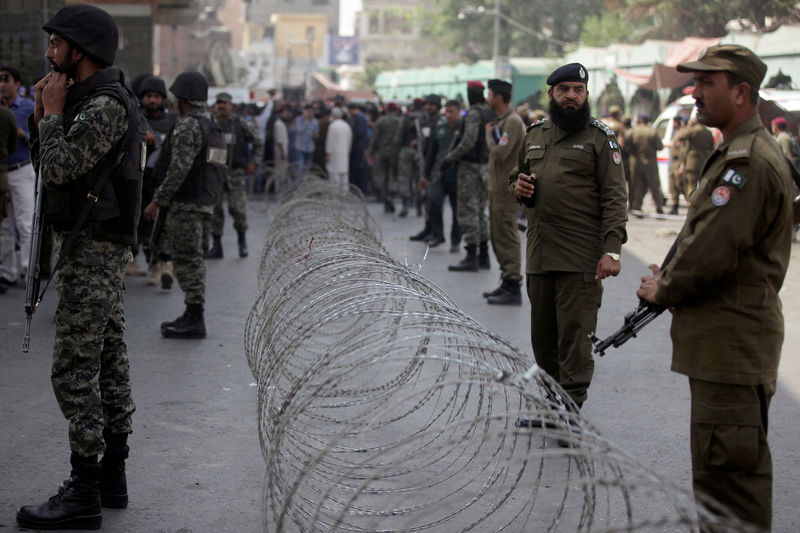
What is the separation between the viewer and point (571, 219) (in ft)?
18.2

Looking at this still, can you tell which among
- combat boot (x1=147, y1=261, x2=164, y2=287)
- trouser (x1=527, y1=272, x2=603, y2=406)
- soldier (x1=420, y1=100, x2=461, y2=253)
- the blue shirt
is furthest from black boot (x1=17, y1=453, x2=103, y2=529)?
soldier (x1=420, y1=100, x2=461, y2=253)

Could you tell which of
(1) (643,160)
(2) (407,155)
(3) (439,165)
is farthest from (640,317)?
(1) (643,160)

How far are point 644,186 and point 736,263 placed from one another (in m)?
17.5

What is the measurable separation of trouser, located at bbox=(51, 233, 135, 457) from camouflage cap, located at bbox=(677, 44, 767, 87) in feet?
8.47

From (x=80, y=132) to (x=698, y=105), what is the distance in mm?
2510

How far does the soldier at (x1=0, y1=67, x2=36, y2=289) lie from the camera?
9656 mm

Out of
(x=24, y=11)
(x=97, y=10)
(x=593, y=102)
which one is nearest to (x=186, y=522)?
(x=97, y=10)

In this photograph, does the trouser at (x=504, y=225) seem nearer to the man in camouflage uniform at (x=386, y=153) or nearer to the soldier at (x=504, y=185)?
the soldier at (x=504, y=185)

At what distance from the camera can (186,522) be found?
442 cm

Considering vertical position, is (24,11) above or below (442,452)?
above

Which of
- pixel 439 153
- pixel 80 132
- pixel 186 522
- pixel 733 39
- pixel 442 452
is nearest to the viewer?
pixel 80 132

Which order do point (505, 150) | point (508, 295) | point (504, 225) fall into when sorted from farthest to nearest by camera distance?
point (508, 295) < point (504, 225) < point (505, 150)

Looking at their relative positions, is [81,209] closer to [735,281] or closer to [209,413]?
[209,413]

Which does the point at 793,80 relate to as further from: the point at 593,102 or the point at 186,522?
the point at 186,522
